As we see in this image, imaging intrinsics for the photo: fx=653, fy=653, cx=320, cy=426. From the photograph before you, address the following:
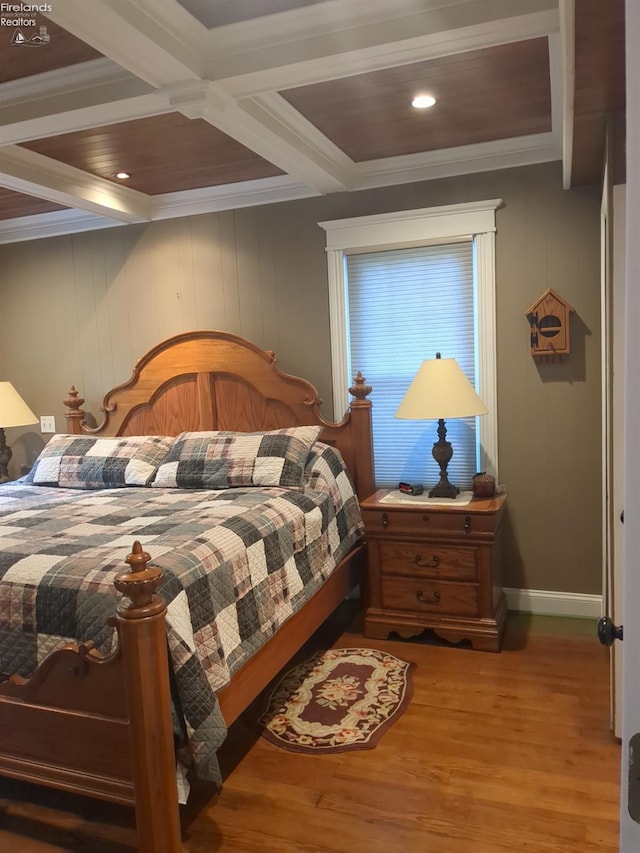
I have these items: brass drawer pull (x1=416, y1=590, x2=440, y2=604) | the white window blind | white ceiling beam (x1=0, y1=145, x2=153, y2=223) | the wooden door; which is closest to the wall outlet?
white ceiling beam (x1=0, y1=145, x2=153, y2=223)

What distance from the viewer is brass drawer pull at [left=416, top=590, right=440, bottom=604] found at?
10.2 ft

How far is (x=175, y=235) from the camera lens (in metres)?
3.96

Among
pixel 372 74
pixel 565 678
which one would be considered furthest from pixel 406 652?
pixel 372 74

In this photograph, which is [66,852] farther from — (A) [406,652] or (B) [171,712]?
(A) [406,652]

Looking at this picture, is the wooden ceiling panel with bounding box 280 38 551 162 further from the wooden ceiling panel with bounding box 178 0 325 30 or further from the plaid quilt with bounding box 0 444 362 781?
the plaid quilt with bounding box 0 444 362 781

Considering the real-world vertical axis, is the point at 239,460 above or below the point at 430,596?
above

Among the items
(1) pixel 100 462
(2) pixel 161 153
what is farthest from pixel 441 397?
(1) pixel 100 462

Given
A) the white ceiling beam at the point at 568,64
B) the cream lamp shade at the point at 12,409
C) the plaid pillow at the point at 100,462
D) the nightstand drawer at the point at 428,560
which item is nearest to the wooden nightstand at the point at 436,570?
the nightstand drawer at the point at 428,560

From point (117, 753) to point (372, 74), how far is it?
2.34 m

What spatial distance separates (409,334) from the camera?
3.56 m

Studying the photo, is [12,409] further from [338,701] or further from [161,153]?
[338,701]

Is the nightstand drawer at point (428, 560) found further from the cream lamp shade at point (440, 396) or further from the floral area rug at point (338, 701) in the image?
the cream lamp shade at point (440, 396)

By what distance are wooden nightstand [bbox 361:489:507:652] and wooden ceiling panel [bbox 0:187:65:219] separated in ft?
8.51

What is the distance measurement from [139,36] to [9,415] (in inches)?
109
